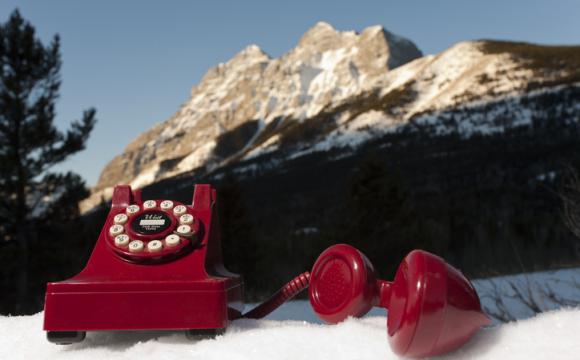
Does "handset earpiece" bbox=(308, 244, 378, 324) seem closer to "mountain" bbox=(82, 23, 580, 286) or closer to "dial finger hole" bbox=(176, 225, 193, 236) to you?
"dial finger hole" bbox=(176, 225, 193, 236)

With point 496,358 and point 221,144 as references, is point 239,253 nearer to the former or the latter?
point 496,358

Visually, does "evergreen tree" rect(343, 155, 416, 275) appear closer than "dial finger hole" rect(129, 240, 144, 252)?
No

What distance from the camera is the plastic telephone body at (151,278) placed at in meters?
1.25

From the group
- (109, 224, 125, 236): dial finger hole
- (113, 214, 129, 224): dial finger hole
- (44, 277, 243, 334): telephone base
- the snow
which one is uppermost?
(113, 214, 129, 224): dial finger hole

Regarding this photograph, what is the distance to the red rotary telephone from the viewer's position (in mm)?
928

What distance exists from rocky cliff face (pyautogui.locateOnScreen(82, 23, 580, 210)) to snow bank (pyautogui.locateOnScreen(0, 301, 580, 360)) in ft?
72.9

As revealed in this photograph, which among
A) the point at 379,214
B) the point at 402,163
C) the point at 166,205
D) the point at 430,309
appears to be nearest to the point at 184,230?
the point at 166,205

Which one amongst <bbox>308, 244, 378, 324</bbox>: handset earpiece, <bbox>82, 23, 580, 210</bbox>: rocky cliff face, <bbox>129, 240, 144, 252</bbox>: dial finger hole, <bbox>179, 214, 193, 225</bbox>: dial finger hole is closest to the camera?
<bbox>308, 244, 378, 324</bbox>: handset earpiece

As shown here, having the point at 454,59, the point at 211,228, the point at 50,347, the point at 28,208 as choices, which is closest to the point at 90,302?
the point at 50,347

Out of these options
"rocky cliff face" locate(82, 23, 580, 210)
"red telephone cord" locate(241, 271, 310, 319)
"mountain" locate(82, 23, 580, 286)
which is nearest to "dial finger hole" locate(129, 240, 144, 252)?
"red telephone cord" locate(241, 271, 310, 319)

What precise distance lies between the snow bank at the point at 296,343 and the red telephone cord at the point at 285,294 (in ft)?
0.33

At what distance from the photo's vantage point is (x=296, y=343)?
1.16 m

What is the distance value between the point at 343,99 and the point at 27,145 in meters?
97.7

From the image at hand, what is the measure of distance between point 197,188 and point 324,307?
580 millimetres
